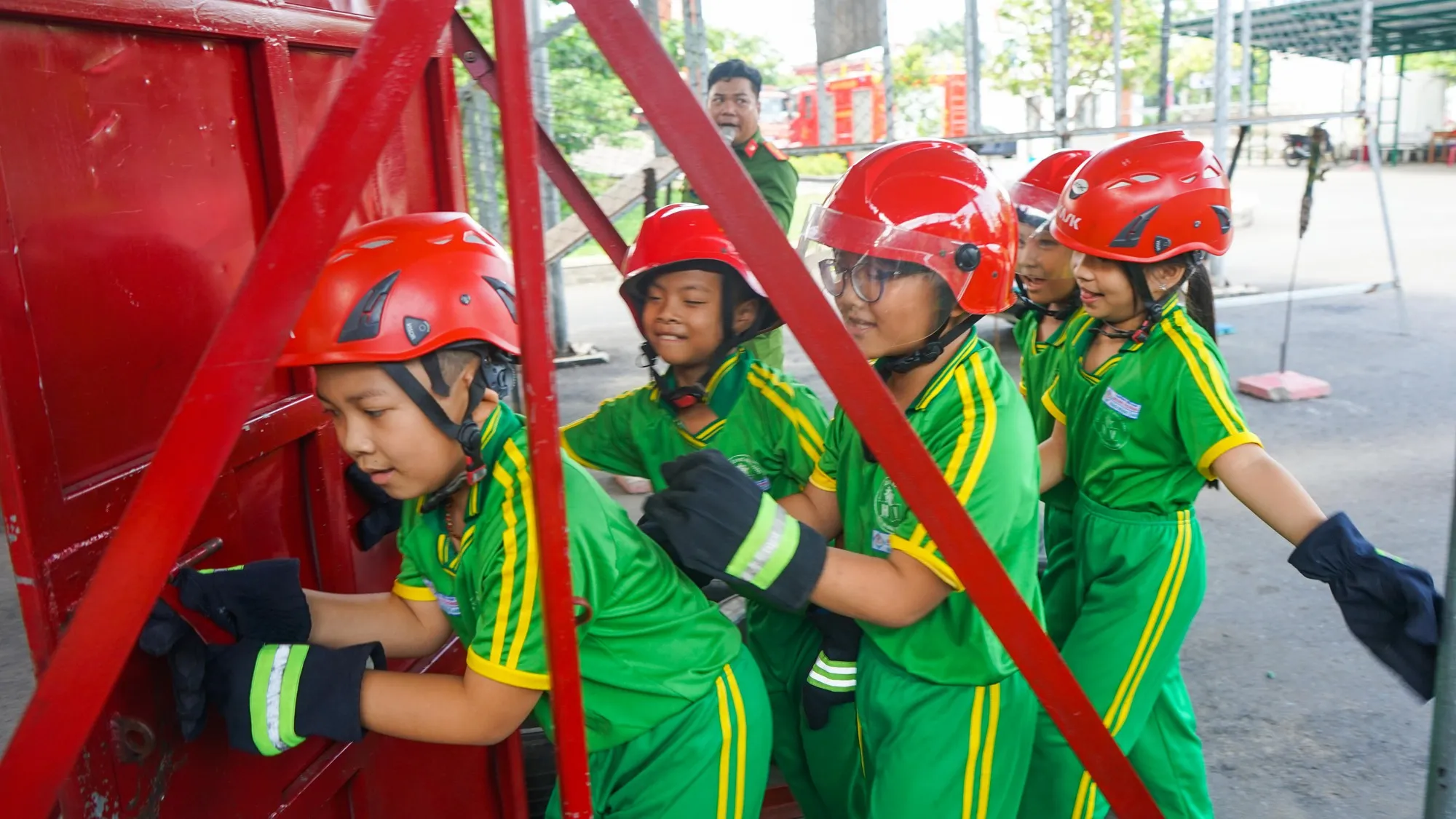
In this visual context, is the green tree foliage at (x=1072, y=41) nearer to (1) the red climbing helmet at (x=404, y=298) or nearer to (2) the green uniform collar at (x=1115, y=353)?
(2) the green uniform collar at (x=1115, y=353)

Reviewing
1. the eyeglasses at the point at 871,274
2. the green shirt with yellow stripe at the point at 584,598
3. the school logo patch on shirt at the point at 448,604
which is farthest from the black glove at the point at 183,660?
the eyeglasses at the point at 871,274

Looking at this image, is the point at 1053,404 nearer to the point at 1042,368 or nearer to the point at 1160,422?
the point at 1042,368

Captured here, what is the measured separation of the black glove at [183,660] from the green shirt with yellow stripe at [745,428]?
1.33 m

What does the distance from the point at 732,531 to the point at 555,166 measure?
5.03ft

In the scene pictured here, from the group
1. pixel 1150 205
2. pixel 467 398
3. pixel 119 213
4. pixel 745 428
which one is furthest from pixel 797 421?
pixel 119 213

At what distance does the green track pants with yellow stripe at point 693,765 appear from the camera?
6.19 ft

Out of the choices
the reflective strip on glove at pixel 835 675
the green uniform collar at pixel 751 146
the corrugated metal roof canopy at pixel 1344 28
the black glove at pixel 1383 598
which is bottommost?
the reflective strip on glove at pixel 835 675

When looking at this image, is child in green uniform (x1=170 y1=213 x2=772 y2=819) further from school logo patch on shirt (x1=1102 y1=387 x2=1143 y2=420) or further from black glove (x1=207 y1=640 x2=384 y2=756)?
school logo patch on shirt (x1=1102 y1=387 x2=1143 y2=420)

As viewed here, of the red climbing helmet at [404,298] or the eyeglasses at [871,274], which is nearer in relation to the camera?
the red climbing helmet at [404,298]

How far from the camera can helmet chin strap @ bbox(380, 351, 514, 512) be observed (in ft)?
5.49

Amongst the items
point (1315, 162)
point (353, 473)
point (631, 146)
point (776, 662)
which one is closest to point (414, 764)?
point (353, 473)

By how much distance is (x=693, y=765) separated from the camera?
1.89 m

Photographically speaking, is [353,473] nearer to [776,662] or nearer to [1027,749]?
[776,662]

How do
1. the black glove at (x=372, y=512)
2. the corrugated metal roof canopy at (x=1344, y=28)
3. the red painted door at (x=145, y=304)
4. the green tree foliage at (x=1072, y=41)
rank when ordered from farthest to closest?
the green tree foliage at (x=1072, y=41)
the corrugated metal roof canopy at (x=1344, y=28)
the black glove at (x=372, y=512)
the red painted door at (x=145, y=304)
